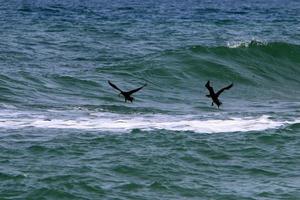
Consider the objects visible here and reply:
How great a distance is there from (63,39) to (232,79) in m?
9.10

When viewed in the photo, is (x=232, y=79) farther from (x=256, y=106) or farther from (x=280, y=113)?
(x=280, y=113)

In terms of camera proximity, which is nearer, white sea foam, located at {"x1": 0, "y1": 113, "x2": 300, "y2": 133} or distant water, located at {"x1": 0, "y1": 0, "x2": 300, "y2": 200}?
distant water, located at {"x1": 0, "y1": 0, "x2": 300, "y2": 200}

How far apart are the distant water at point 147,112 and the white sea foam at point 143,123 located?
4 cm

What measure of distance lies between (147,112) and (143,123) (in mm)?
1873

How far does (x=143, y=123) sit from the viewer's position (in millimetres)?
19156

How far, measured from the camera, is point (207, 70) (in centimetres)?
3022

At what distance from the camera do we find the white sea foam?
1859 cm

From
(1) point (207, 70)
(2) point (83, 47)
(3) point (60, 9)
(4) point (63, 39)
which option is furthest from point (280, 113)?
(3) point (60, 9)

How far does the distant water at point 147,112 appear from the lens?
1452 centimetres

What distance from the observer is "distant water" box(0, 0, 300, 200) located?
14523 mm

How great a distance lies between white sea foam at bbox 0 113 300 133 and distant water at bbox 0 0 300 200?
0.04m

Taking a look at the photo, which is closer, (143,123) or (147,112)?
(143,123)

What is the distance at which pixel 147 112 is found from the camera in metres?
21.0

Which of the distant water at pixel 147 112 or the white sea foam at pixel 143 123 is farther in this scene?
the white sea foam at pixel 143 123
